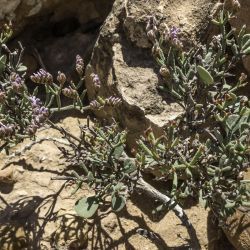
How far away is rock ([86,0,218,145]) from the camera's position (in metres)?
Result: 3.18

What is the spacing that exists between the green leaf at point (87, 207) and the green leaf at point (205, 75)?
2.63 ft

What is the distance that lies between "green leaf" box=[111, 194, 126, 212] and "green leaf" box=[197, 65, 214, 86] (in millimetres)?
692

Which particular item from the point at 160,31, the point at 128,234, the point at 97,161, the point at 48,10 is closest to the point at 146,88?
the point at 160,31

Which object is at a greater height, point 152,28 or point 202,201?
point 152,28

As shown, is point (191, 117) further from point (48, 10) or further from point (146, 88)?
point (48, 10)

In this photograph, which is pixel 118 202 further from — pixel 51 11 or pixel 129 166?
pixel 51 11

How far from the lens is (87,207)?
113 inches

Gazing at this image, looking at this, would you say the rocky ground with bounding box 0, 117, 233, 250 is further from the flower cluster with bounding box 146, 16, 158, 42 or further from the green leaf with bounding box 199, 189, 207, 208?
the flower cluster with bounding box 146, 16, 158, 42

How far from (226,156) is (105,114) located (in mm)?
1005

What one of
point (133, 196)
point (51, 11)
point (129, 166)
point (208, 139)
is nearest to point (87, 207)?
point (129, 166)

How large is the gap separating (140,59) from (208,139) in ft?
2.53

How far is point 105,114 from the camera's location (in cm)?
348

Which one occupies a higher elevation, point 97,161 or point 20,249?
point 97,161

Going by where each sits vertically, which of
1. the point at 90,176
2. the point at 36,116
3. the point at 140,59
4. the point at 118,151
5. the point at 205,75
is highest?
the point at 140,59
